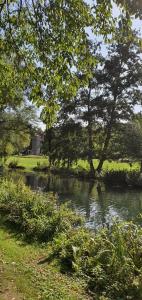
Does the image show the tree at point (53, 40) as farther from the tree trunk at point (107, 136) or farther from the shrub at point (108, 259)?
the tree trunk at point (107, 136)

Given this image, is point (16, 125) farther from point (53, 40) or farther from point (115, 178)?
point (53, 40)

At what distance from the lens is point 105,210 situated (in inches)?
873

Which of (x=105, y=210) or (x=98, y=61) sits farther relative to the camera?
(x=105, y=210)

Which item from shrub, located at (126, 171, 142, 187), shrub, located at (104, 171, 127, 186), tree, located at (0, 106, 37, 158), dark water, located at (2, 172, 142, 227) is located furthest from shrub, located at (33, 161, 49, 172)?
dark water, located at (2, 172, 142, 227)

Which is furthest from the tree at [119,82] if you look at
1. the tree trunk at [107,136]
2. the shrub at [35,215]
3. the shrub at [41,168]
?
the shrub at [35,215]

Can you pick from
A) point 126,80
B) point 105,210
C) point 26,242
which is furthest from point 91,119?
point 26,242

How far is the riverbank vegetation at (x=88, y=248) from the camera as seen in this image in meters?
7.15

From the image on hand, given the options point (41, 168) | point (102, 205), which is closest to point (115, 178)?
point (41, 168)

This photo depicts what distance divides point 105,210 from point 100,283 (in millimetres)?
14843

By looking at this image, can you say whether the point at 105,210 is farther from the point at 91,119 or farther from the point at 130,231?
the point at 91,119

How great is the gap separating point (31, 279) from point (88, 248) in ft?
6.02

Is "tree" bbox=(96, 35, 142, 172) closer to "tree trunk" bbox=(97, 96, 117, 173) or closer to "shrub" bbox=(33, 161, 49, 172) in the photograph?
"tree trunk" bbox=(97, 96, 117, 173)

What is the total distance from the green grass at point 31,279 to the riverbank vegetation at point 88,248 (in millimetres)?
110

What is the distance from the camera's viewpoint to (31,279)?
7230mm
